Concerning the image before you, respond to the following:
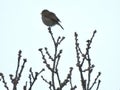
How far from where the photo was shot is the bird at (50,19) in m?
13.0

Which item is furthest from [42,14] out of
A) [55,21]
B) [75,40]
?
[75,40]

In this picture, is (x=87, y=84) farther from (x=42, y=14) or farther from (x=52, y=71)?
(x=42, y=14)

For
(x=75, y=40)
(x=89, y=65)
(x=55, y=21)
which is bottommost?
(x=89, y=65)

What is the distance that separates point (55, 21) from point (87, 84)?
7015 mm

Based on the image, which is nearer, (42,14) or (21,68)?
(21,68)

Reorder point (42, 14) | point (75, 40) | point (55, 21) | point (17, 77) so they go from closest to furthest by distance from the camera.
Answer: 1. point (17, 77)
2. point (75, 40)
3. point (55, 21)
4. point (42, 14)

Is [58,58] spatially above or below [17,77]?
above

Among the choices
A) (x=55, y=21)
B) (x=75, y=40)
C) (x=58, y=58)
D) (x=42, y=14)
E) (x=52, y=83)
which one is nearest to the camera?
(x=52, y=83)

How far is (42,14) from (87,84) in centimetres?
797

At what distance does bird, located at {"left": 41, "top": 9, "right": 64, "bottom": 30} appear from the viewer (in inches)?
511

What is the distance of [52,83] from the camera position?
234 inches

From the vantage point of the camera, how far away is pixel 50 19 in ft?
43.1

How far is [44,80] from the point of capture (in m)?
6.68

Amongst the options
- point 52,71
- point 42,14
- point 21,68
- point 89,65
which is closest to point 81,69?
point 89,65
